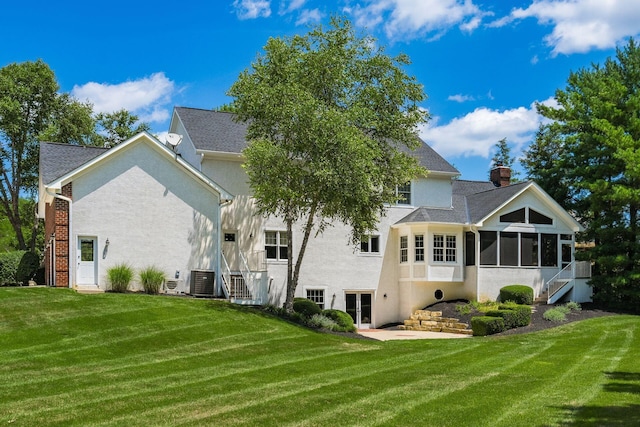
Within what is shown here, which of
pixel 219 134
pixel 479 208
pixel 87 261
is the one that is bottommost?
pixel 87 261

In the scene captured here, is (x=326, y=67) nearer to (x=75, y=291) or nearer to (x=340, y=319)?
(x=340, y=319)

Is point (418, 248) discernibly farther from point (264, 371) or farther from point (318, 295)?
point (264, 371)

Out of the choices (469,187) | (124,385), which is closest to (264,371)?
(124,385)

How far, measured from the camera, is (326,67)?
74.5ft

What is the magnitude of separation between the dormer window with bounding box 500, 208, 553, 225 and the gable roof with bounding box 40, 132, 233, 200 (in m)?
12.8

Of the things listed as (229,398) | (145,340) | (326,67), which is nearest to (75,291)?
(145,340)

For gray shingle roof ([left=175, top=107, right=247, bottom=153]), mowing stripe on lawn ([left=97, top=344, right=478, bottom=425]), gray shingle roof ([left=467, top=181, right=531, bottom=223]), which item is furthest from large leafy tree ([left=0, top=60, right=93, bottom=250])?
mowing stripe on lawn ([left=97, top=344, right=478, bottom=425])

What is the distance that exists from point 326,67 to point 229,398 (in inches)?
574

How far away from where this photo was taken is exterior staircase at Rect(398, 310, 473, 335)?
2605 centimetres

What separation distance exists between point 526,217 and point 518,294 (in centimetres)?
396

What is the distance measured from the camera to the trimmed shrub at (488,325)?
76.8 feet

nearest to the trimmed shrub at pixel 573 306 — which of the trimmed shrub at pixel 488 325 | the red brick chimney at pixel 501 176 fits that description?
the trimmed shrub at pixel 488 325

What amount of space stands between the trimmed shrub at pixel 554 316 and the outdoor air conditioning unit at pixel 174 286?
45.6ft

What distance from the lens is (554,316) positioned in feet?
83.1
